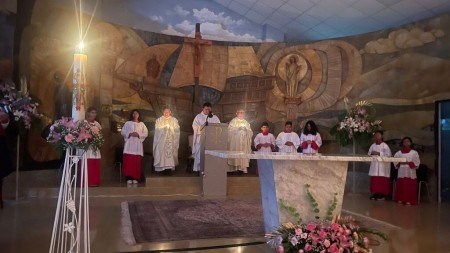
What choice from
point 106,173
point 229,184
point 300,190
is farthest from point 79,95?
point 106,173

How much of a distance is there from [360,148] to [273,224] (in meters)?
7.01

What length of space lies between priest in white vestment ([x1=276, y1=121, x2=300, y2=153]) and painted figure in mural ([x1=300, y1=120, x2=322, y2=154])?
0.20 m

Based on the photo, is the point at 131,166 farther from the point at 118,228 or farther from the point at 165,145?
the point at 118,228

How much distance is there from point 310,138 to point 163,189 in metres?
4.48

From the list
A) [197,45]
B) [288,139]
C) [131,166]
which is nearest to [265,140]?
[288,139]

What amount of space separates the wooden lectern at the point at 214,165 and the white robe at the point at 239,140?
1505 mm

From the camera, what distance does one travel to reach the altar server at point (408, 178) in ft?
28.7

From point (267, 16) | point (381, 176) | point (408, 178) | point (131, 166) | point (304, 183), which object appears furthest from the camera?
point (267, 16)

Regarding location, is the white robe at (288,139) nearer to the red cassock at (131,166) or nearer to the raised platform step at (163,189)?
the raised platform step at (163,189)

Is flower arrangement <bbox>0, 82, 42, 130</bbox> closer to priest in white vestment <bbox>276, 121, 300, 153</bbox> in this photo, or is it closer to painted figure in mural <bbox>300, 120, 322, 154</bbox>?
priest in white vestment <bbox>276, 121, 300, 153</bbox>

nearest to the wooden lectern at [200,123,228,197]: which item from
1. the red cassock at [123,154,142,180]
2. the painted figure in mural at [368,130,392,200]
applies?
the red cassock at [123,154,142,180]

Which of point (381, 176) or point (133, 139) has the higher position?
point (133, 139)

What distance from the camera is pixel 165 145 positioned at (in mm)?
9961

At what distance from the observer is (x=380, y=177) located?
30.5 ft
